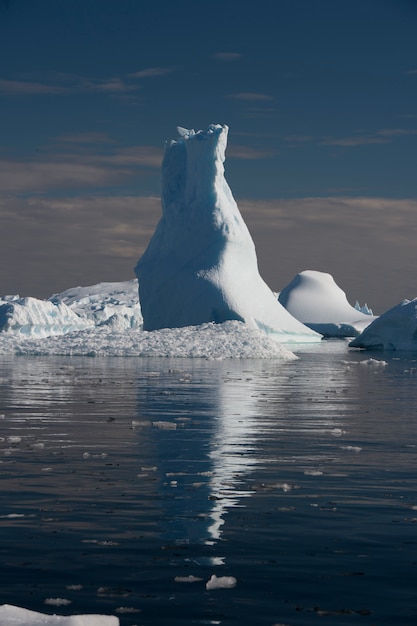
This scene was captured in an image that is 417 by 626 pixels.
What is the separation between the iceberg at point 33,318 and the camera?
5828cm

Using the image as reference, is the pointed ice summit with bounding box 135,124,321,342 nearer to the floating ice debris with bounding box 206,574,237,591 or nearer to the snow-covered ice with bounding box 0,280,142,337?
the snow-covered ice with bounding box 0,280,142,337

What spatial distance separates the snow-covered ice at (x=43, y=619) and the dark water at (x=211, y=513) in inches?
12.6

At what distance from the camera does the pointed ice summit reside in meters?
45.8

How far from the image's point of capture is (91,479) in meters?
8.73

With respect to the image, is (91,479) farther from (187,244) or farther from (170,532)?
(187,244)

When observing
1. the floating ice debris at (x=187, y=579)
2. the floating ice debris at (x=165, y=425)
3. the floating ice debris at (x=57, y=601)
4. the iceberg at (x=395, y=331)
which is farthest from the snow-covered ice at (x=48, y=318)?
the floating ice debris at (x=57, y=601)

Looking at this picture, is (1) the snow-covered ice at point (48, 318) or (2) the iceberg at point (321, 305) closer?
(1) the snow-covered ice at point (48, 318)

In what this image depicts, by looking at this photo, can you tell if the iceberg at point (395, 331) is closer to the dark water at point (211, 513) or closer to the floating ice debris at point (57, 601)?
the dark water at point (211, 513)

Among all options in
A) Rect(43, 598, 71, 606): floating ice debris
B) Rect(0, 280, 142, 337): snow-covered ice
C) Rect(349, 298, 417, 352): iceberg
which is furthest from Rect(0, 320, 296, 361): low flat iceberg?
Rect(43, 598, 71, 606): floating ice debris

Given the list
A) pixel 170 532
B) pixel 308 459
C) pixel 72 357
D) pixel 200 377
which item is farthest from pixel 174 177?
pixel 170 532

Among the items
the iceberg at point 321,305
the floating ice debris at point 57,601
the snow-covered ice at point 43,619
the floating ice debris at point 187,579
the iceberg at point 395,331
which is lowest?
the floating ice debris at point 57,601

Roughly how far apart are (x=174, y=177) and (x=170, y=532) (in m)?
43.6

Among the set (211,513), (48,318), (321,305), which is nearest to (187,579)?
(211,513)

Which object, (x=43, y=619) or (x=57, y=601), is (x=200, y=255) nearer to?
(x=57, y=601)
